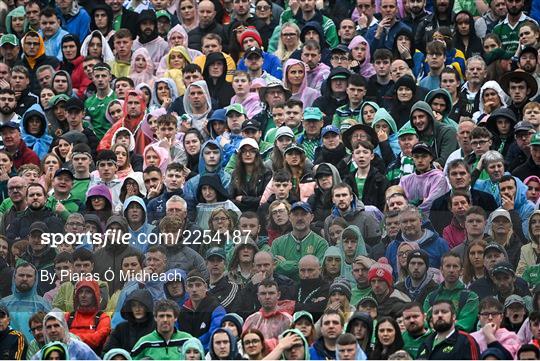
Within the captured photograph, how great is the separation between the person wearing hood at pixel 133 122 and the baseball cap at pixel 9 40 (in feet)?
8.75

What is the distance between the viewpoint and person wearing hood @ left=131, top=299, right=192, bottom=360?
880 inches

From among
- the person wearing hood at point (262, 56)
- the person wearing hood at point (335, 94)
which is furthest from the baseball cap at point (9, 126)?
the person wearing hood at point (335, 94)

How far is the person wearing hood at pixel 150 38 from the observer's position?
29.2m

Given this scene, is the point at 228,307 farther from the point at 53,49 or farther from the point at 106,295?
the point at 53,49

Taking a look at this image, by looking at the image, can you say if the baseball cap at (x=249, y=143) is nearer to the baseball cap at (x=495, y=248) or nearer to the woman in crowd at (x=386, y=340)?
the baseball cap at (x=495, y=248)

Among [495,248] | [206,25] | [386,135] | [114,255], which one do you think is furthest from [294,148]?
[206,25]

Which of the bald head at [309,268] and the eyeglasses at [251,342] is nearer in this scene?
the eyeglasses at [251,342]

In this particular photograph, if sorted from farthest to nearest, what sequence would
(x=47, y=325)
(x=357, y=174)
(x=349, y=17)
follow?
1. (x=349, y=17)
2. (x=357, y=174)
3. (x=47, y=325)

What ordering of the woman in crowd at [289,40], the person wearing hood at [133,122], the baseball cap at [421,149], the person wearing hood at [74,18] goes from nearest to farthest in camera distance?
the baseball cap at [421,149] < the person wearing hood at [133,122] < the woman in crowd at [289,40] < the person wearing hood at [74,18]

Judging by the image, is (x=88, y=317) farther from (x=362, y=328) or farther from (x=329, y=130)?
(x=329, y=130)

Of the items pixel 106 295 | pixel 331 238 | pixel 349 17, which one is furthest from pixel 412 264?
pixel 349 17

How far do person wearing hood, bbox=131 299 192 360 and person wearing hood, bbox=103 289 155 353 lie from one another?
118 millimetres

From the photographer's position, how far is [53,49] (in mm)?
29984

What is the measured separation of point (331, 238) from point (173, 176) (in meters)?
2.69
